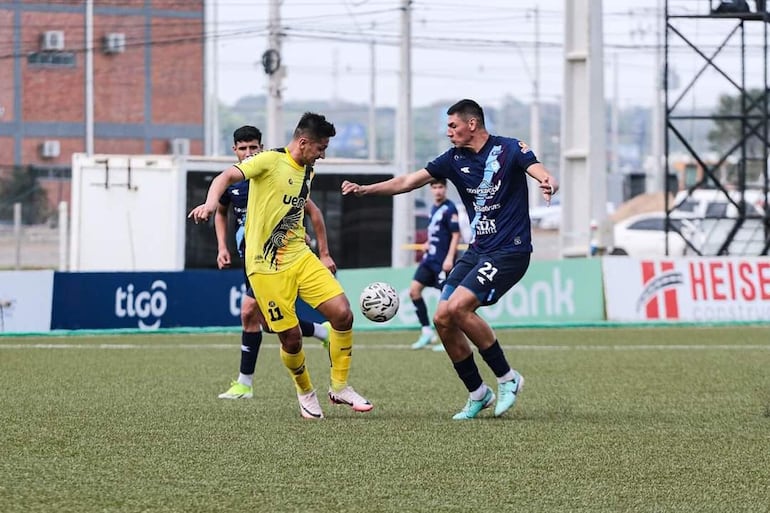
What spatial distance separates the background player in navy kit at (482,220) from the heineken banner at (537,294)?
1127 cm

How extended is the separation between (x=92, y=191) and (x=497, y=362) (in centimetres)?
1775

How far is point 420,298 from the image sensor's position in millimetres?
Result: 18328

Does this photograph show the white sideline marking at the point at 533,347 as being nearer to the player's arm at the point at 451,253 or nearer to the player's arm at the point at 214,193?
the player's arm at the point at 451,253

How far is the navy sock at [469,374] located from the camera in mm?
10078

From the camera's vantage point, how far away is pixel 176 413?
10.2 m

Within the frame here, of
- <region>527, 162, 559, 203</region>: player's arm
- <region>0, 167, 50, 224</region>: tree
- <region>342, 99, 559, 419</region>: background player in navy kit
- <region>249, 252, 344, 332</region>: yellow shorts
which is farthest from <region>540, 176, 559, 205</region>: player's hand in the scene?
<region>0, 167, 50, 224</region>: tree

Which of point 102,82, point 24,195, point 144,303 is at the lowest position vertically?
point 144,303

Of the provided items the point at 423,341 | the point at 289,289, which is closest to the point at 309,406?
the point at 289,289

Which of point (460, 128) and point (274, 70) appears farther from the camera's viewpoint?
point (274, 70)

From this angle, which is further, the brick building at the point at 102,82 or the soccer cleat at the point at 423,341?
the brick building at the point at 102,82

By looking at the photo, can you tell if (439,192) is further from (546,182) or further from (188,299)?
(546,182)

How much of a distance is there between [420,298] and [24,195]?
57.4 feet

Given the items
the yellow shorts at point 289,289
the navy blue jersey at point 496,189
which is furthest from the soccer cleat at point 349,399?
the navy blue jersey at point 496,189

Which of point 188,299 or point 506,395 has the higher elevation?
point 188,299
